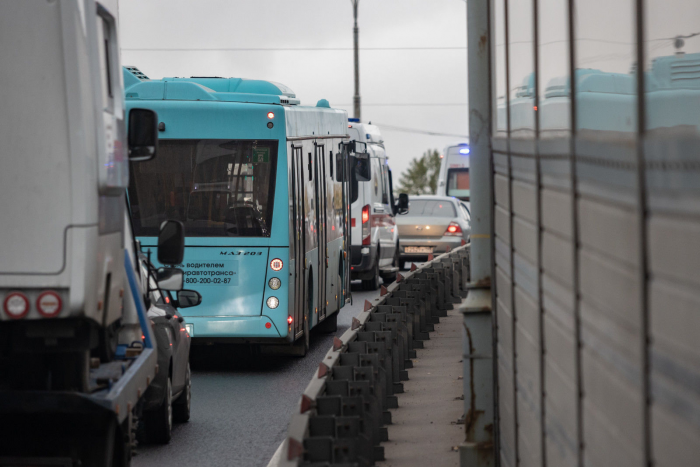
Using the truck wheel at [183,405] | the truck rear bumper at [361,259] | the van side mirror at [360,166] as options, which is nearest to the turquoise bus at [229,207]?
the truck wheel at [183,405]

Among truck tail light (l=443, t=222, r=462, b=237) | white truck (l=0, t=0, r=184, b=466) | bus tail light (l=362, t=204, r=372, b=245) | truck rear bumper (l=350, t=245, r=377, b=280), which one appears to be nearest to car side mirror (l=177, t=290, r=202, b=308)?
white truck (l=0, t=0, r=184, b=466)

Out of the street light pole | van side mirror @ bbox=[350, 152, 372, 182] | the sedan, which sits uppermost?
the street light pole

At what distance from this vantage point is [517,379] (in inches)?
194

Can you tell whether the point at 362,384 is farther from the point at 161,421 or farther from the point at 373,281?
the point at 373,281

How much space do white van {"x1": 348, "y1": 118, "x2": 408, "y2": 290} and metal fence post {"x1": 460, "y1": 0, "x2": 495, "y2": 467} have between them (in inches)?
466

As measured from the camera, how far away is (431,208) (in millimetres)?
28109

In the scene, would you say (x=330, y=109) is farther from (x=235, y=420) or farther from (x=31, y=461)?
(x=31, y=461)

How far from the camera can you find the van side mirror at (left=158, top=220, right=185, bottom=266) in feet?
20.8

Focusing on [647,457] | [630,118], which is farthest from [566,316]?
[647,457]

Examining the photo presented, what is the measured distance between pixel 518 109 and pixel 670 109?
78 cm

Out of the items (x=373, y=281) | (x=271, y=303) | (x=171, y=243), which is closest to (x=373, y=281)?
(x=373, y=281)

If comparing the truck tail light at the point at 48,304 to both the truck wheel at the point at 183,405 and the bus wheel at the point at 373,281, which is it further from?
the bus wheel at the point at 373,281

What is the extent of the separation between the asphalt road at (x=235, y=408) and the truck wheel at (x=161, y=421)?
8 centimetres

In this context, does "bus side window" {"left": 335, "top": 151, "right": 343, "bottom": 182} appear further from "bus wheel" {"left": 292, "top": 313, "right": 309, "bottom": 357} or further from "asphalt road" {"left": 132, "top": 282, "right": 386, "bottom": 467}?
"bus wheel" {"left": 292, "top": 313, "right": 309, "bottom": 357}
